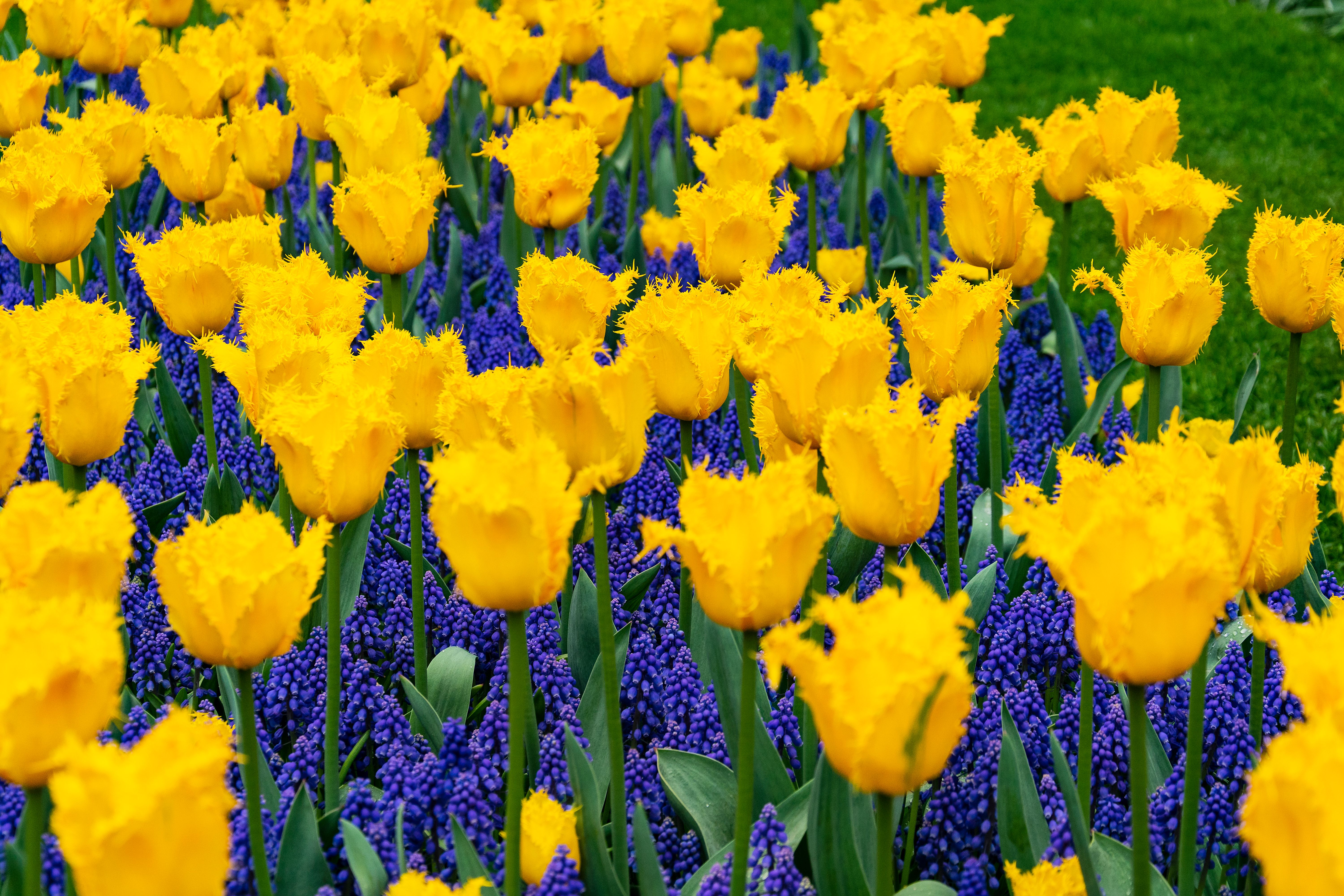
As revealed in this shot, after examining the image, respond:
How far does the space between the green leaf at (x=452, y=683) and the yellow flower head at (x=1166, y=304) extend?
1286 mm

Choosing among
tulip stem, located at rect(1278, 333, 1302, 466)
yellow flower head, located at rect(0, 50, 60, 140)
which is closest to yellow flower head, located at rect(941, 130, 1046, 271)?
tulip stem, located at rect(1278, 333, 1302, 466)

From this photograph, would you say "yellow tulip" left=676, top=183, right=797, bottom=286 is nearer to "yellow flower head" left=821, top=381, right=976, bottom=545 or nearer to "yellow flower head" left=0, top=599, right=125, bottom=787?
"yellow flower head" left=821, top=381, right=976, bottom=545

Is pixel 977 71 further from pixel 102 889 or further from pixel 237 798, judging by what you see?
pixel 102 889

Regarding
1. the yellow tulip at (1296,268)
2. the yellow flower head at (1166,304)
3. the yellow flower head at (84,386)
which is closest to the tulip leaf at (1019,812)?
the yellow flower head at (1166,304)

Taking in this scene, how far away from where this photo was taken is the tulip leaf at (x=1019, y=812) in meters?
1.94

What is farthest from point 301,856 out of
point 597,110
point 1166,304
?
point 597,110

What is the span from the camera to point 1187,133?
720 cm

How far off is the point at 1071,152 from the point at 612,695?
6.86ft

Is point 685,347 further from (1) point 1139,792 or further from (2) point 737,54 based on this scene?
(2) point 737,54

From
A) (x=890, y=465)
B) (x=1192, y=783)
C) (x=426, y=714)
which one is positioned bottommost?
(x=1192, y=783)

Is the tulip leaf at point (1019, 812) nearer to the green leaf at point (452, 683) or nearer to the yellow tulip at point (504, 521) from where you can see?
the yellow tulip at point (504, 521)

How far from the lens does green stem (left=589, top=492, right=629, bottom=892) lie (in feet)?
5.91

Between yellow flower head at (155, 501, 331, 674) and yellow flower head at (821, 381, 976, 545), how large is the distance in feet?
2.17

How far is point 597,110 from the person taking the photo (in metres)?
4.24
